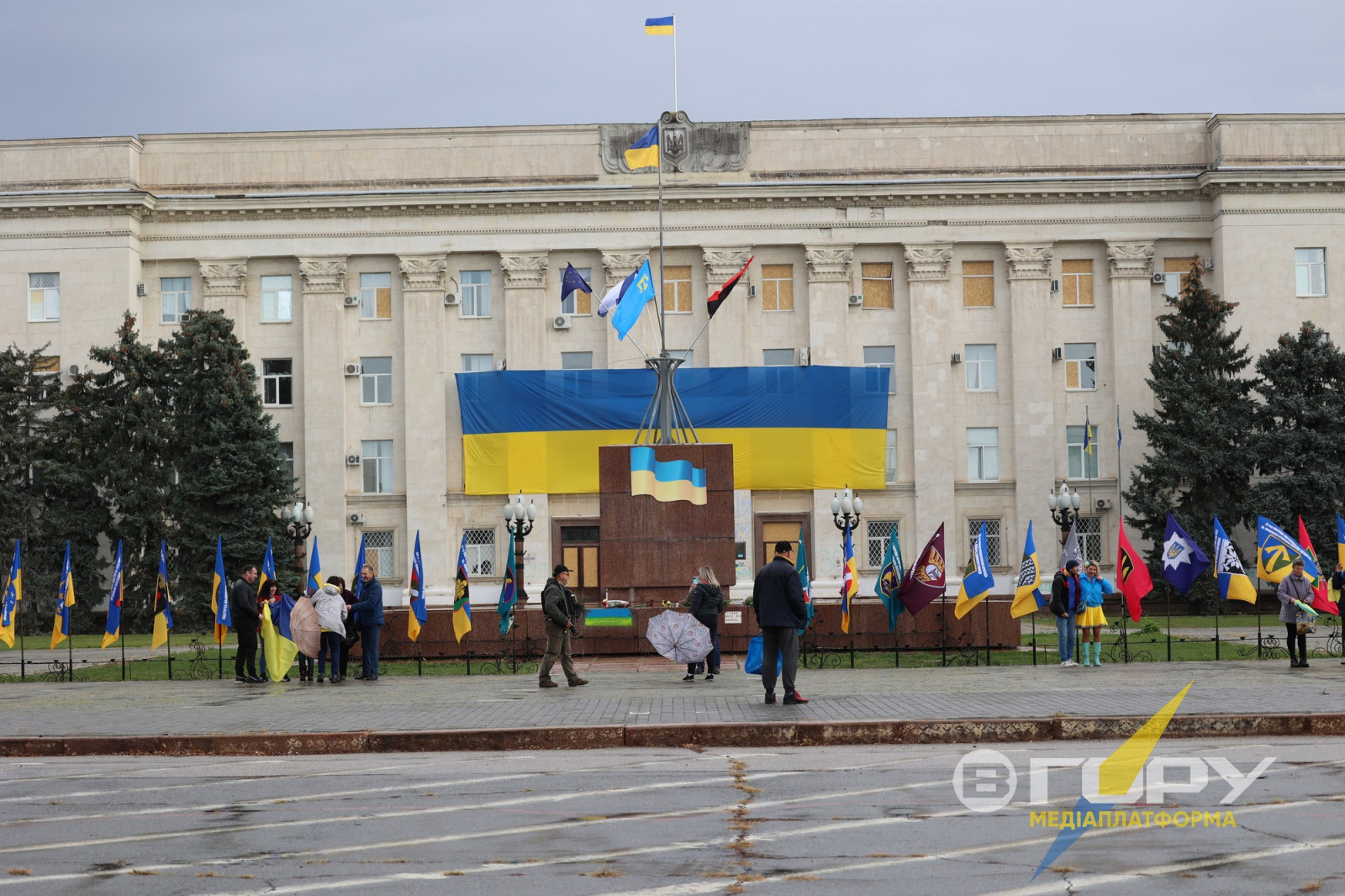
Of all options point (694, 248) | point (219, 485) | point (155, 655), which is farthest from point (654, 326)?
point (155, 655)

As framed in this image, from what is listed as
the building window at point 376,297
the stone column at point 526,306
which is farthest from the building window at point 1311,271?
A: the building window at point 376,297

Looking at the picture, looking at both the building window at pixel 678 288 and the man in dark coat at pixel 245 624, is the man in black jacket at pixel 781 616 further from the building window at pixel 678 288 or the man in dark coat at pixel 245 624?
the building window at pixel 678 288

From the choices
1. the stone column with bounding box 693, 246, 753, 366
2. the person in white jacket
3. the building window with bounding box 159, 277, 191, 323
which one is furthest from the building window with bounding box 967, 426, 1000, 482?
the person in white jacket

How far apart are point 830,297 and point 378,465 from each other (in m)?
16.3

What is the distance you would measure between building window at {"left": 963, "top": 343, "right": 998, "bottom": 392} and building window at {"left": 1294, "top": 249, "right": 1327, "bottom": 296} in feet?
33.5

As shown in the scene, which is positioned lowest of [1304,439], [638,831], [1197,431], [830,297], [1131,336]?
[638,831]

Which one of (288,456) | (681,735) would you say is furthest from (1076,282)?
(681,735)

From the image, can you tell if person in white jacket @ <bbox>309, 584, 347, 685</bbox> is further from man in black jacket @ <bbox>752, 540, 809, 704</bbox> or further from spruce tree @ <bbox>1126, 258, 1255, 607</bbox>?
spruce tree @ <bbox>1126, 258, 1255, 607</bbox>

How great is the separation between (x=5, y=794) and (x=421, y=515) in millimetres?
35206

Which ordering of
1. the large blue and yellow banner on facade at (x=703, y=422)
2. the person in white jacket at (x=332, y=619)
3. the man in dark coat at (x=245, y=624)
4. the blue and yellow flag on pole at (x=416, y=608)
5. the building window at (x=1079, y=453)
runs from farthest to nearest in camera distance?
the building window at (x=1079, y=453)
the large blue and yellow banner on facade at (x=703, y=422)
the blue and yellow flag on pole at (x=416, y=608)
the man in dark coat at (x=245, y=624)
the person in white jacket at (x=332, y=619)

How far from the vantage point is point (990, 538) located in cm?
4556

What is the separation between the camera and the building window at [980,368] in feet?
152

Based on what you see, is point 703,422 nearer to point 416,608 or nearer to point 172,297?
point 172,297

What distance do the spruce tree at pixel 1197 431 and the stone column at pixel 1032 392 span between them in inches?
116
